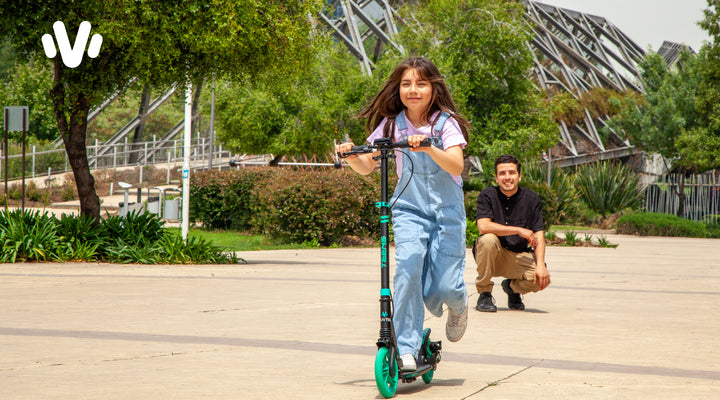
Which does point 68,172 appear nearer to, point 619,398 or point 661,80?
point 661,80

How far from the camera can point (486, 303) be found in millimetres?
7758

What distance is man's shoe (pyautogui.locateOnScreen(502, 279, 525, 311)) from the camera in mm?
7914

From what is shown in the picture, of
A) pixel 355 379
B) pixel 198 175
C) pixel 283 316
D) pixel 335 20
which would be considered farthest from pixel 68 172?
pixel 355 379

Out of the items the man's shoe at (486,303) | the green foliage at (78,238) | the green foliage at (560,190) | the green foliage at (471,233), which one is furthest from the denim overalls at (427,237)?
the green foliage at (560,190)

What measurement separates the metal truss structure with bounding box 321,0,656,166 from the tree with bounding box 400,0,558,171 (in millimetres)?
12508

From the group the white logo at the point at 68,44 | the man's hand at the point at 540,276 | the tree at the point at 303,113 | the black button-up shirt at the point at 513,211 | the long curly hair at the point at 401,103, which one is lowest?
the man's hand at the point at 540,276

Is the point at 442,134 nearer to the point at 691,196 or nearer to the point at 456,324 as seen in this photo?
the point at 456,324

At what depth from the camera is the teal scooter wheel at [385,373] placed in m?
3.94

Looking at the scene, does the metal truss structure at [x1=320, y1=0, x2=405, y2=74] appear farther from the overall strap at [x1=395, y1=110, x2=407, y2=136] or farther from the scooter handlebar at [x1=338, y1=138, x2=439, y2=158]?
the scooter handlebar at [x1=338, y1=138, x2=439, y2=158]

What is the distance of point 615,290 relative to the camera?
986 centimetres

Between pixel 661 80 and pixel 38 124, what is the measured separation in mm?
31725

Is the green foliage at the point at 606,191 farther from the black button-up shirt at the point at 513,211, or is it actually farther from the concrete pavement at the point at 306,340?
the black button-up shirt at the point at 513,211

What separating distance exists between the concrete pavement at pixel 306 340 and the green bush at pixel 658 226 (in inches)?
691

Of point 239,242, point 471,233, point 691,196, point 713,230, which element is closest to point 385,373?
point 471,233
